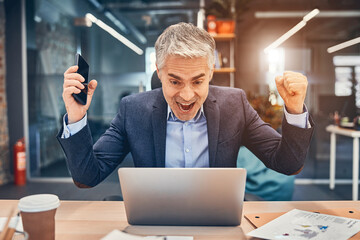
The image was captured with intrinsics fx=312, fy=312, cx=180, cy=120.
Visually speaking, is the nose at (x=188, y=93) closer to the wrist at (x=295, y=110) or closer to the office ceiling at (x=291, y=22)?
the wrist at (x=295, y=110)

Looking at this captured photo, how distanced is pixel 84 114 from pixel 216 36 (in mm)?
3072

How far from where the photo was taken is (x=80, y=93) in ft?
3.87

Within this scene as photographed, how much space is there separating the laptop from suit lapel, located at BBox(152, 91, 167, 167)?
1.78 feet

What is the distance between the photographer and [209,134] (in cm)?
152

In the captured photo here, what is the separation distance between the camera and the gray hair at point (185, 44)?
130cm

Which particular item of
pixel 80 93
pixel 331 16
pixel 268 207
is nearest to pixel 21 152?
pixel 80 93

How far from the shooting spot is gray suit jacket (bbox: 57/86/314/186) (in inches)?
58.9

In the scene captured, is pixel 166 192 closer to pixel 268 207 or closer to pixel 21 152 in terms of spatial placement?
pixel 268 207

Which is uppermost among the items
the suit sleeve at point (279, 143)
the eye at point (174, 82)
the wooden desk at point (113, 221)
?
the eye at point (174, 82)

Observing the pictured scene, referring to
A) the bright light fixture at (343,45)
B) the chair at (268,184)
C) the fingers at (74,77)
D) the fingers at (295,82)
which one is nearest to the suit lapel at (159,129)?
the fingers at (74,77)

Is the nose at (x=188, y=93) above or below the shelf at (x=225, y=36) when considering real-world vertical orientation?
below

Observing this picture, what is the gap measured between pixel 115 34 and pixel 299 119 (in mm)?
4840

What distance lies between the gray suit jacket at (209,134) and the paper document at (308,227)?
0.37 metres

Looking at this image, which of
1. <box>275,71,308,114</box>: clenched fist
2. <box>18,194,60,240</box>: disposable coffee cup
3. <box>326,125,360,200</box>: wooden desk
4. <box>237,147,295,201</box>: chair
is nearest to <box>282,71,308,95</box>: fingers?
<box>275,71,308,114</box>: clenched fist
